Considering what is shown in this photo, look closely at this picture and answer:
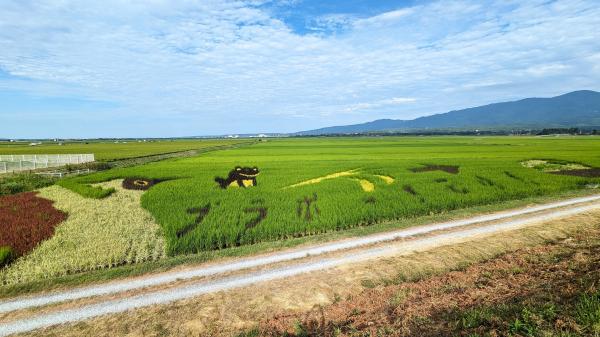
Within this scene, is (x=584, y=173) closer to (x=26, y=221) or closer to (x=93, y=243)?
(x=93, y=243)

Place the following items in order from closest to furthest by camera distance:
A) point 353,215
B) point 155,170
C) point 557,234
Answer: point 557,234, point 353,215, point 155,170

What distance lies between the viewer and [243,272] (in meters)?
10.7

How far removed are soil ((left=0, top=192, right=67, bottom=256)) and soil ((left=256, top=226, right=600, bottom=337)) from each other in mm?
10788

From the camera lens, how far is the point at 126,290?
381 inches

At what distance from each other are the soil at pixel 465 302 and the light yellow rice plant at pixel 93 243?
23.9ft

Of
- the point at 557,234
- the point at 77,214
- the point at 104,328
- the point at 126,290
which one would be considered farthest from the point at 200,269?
the point at 557,234

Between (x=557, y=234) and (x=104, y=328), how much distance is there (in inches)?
577

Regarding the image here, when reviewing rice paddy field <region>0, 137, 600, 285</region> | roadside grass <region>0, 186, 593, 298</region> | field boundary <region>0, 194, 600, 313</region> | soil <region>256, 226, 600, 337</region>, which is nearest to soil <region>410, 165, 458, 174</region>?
Result: rice paddy field <region>0, 137, 600, 285</region>

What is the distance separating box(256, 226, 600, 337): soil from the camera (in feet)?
19.6

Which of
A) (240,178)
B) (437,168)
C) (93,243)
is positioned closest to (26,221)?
(93,243)

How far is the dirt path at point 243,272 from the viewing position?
8.54 metres

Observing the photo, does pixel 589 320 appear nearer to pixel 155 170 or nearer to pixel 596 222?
pixel 596 222

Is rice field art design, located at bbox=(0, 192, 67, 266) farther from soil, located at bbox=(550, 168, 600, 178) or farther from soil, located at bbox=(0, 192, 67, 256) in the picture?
soil, located at bbox=(550, 168, 600, 178)

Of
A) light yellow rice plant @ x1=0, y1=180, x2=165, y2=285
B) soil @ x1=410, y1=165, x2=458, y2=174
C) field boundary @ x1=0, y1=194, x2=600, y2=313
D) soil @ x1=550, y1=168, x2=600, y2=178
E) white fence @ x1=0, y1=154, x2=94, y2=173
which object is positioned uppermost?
white fence @ x1=0, y1=154, x2=94, y2=173
